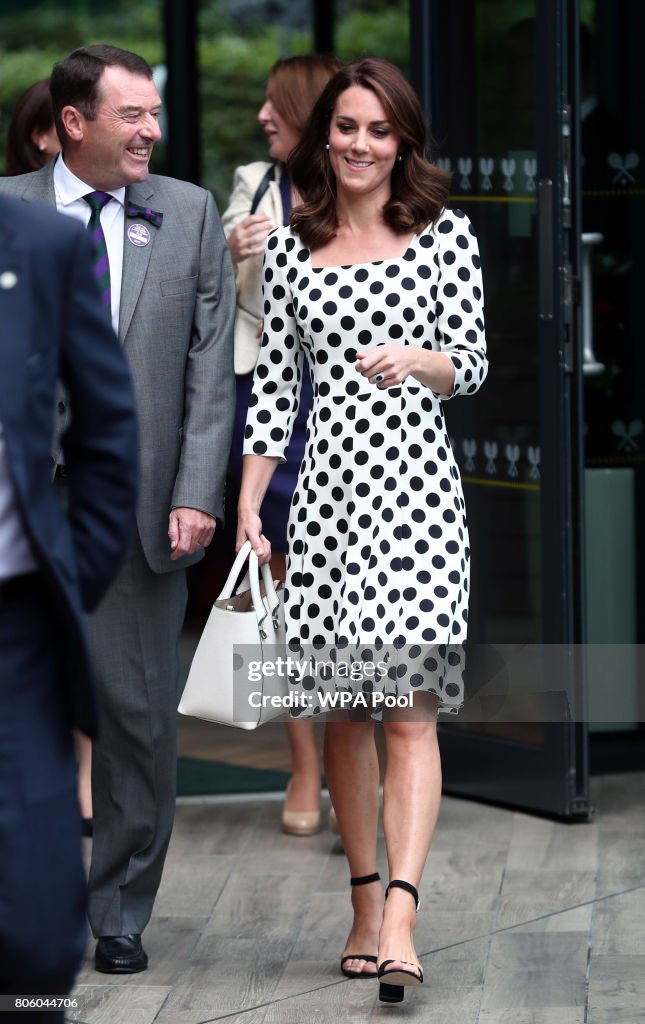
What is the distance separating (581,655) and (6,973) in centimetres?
303

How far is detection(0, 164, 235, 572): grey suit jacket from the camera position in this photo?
13.3 feet

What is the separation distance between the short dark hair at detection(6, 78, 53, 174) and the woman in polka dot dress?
4.53 ft

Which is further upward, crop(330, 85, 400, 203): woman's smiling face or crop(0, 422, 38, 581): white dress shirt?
crop(330, 85, 400, 203): woman's smiling face

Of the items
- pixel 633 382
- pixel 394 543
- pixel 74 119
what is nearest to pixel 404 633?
pixel 394 543

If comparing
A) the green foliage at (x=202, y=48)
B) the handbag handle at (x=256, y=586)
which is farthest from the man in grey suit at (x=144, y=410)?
the green foliage at (x=202, y=48)

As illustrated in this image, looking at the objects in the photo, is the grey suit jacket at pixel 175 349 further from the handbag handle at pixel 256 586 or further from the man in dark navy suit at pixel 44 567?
the man in dark navy suit at pixel 44 567

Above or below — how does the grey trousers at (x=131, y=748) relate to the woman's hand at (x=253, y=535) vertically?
below

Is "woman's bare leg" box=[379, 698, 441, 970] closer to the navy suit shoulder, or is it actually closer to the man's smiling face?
the man's smiling face

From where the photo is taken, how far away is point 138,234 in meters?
4.07

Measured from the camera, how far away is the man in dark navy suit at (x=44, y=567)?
2543 millimetres

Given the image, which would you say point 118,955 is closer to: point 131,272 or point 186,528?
point 186,528

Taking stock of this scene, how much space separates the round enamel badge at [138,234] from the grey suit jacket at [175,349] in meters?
0.01

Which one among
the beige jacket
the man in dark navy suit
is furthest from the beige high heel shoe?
the man in dark navy suit

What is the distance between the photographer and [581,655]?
5359 millimetres
